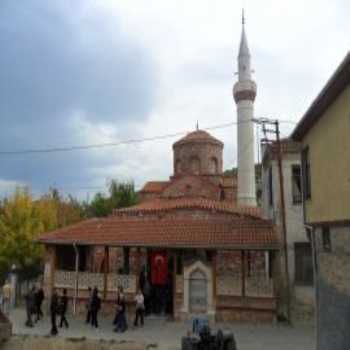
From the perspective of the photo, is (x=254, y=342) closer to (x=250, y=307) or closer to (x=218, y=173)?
(x=250, y=307)

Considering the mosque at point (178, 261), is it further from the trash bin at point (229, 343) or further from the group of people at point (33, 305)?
the trash bin at point (229, 343)

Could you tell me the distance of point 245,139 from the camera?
2847cm

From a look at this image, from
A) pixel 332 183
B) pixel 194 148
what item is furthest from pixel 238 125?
pixel 332 183

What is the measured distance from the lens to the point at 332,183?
1000cm

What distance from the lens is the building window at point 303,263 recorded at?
14.8 metres

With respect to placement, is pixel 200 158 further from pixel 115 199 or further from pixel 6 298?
pixel 6 298

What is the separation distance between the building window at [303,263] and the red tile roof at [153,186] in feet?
63.6

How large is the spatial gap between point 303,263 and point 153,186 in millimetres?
21019

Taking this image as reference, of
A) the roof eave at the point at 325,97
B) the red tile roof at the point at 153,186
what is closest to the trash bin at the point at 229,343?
the roof eave at the point at 325,97

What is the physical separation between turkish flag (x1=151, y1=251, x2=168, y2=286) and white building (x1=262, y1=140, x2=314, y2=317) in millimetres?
4840

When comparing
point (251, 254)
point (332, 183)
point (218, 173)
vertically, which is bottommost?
point (251, 254)

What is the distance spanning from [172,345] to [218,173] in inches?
865

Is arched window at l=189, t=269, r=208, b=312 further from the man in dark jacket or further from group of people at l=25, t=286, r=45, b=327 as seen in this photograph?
group of people at l=25, t=286, r=45, b=327

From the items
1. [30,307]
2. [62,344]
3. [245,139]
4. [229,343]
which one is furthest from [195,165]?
[229,343]
